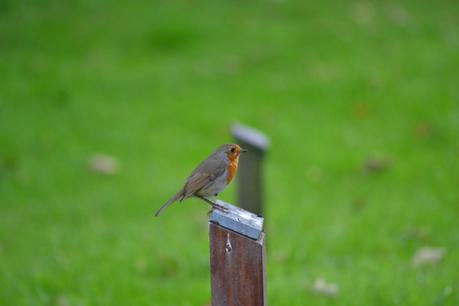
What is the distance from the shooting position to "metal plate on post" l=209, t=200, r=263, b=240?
2.97 m

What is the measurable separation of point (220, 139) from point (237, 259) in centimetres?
590

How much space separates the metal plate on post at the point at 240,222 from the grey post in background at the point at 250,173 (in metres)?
2.98

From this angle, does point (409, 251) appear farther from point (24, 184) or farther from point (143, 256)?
point (24, 184)

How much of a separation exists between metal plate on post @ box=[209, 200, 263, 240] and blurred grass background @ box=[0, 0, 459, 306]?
206 cm

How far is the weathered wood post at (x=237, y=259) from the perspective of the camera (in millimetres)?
2979

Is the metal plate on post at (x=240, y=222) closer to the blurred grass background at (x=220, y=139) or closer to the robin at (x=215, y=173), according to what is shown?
the robin at (x=215, y=173)

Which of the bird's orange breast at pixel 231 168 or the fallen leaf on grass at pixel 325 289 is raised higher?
the bird's orange breast at pixel 231 168

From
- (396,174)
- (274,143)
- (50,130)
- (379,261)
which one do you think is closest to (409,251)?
(379,261)

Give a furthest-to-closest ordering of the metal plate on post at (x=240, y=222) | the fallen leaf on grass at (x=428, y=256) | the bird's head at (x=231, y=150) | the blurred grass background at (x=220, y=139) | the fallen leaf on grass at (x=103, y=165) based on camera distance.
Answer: the fallen leaf on grass at (x=103, y=165)
the blurred grass background at (x=220, y=139)
the fallen leaf on grass at (x=428, y=256)
the bird's head at (x=231, y=150)
the metal plate on post at (x=240, y=222)

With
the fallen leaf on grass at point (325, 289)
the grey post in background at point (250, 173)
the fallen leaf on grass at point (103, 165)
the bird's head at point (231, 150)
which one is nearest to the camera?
the bird's head at point (231, 150)

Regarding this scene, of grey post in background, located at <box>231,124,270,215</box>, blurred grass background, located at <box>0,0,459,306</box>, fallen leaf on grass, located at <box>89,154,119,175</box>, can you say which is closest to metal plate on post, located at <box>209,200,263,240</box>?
blurred grass background, located at <box>0,0,459,306</box>

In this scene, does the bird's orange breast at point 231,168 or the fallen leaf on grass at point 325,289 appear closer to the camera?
the bird's orange breast at point 231,168

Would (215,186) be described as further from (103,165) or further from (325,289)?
(103,165)

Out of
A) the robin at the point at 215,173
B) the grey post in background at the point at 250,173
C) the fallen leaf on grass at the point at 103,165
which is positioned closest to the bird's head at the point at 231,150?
the robin at the point at 215,173
